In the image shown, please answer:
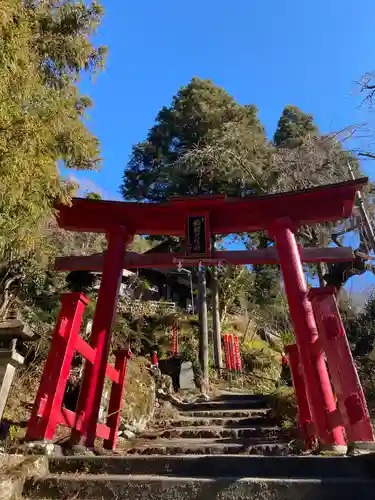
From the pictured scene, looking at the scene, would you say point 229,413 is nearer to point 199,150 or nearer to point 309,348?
point 309,348

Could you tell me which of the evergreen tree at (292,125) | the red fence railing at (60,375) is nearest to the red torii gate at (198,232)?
the red fence railing at (60,375)

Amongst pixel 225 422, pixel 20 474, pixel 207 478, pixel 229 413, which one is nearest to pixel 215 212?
pixel 207 478

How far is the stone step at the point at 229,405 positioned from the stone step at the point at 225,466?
6728 millimetres

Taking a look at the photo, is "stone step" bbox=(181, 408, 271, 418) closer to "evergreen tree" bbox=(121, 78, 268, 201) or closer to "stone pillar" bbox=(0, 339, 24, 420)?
"stone pillar" bbox=(0, 339, 24, 420)

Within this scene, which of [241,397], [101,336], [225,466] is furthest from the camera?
[241,397]

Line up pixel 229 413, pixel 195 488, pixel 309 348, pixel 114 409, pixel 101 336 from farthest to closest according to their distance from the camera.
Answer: pixel 229 413
pixel 114 409
pixel 101 336
pixel 309 348
pixel 195 488

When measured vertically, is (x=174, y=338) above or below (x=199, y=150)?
below

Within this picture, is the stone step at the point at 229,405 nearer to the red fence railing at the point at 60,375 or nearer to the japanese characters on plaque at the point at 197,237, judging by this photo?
the red fence railing at the point at 60,375

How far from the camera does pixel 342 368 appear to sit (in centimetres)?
366

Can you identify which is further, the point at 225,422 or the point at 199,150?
the point at 199,150

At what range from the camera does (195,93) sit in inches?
722

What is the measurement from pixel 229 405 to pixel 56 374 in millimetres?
6809

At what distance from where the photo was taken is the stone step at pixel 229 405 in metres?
9.69

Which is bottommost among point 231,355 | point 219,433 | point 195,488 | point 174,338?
point 195,488
